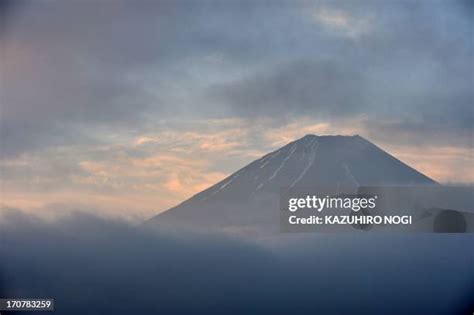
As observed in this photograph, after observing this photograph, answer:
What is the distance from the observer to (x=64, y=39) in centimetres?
489

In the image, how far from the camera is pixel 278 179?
4.84 metres

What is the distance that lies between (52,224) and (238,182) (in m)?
1.29

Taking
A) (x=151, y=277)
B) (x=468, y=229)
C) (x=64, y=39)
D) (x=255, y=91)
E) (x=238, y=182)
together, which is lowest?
(x=151, y=277)

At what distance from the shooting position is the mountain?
482 centimetres

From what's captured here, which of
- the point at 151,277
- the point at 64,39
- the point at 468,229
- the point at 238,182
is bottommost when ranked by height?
the point at 151,277

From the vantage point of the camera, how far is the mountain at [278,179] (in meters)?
4.82

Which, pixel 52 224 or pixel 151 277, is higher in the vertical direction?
pixel 52 224

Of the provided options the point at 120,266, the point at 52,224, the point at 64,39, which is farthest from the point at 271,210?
the point at 64,39

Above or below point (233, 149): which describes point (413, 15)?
above

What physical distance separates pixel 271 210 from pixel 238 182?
0.29 m

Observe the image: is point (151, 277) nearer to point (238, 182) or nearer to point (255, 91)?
point (238, 182)

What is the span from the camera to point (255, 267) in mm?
4852

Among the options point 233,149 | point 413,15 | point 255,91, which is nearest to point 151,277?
point 233,149

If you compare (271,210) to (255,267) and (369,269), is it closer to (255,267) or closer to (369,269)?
(255,267)
